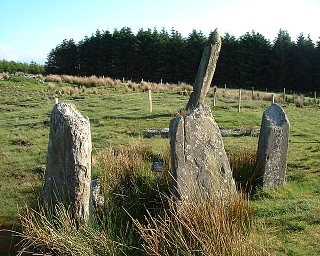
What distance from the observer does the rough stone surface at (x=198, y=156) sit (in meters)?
7.62

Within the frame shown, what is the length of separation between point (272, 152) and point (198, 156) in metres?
2.90

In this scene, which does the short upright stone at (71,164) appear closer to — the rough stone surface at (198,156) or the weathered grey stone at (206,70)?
the rough stone surface at (198,156)

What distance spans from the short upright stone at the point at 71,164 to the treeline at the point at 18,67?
59.0 meters

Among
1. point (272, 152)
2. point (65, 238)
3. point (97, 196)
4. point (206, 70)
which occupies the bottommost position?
point (65, 238)

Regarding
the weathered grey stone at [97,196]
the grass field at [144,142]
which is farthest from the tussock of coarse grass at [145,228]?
the grass field at [144,142]

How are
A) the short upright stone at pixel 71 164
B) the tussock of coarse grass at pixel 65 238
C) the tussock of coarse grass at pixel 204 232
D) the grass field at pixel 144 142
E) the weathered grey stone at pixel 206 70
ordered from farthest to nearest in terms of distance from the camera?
the weathered grey stone at pixel 206 70 → the grass field at pixel 144 142 → the short upright stone at pixel 71 164 → the tussock of coarse grass at pixel 65 238 → the tussock of coarse grass at pixel 204 232

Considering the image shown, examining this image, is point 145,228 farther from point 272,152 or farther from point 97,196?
point 272,152

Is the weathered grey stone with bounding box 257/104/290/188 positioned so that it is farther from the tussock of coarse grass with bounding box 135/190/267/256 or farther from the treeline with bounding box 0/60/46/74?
the treeline with bounding box 0/60/46/74

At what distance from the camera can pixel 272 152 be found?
10.1 meters

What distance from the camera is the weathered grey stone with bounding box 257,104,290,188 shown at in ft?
32.8

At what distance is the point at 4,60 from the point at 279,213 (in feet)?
220

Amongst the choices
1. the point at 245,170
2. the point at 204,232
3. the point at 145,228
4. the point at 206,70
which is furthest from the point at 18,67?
the point at 204,232

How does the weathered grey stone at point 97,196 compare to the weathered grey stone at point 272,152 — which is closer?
the weathered grey stone at point 97,196

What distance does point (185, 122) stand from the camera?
7969 mm
